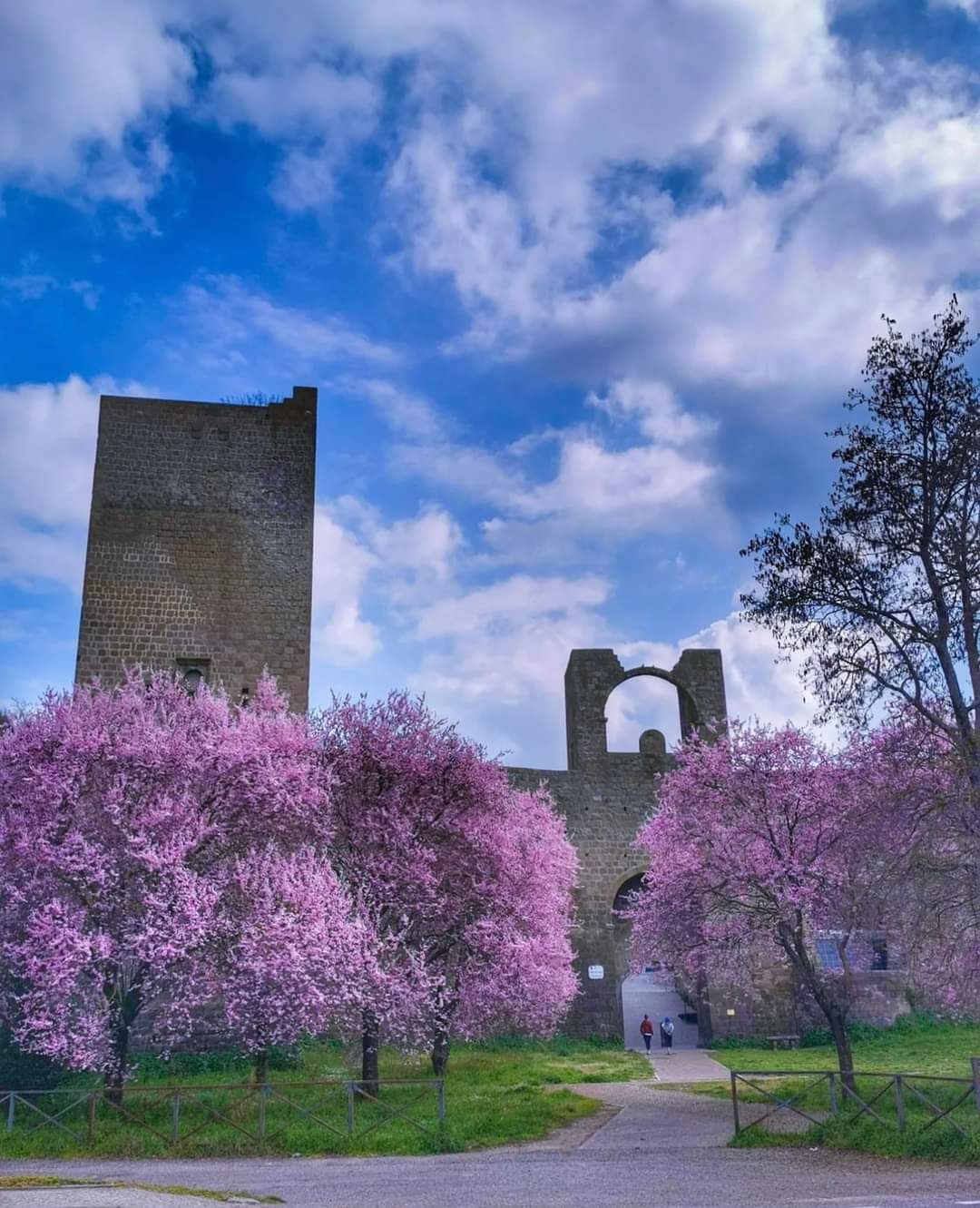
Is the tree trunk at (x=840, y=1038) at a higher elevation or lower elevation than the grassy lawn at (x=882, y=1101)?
higher

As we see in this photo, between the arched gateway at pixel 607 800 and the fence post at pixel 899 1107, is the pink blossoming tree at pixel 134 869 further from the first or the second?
the arched gateway at pixel 607 800

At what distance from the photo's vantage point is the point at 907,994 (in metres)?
28.5

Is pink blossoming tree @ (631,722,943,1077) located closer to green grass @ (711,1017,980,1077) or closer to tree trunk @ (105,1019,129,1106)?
green grass @ (711,1017,980,1077)

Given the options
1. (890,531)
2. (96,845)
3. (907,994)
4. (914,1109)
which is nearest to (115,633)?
(96,845)

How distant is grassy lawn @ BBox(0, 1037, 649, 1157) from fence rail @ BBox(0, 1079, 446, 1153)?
0.03 metres

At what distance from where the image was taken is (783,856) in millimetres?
17812

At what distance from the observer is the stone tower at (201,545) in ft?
88.8

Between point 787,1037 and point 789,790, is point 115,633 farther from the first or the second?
point 787,1037

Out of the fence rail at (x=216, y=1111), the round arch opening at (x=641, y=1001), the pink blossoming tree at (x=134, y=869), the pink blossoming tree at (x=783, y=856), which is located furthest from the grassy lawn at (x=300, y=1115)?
the round arch opening at (x=641, y=1001)

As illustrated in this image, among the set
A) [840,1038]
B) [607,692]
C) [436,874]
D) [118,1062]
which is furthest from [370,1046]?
[607,692]

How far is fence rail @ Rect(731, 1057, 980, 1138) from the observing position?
12594 mm

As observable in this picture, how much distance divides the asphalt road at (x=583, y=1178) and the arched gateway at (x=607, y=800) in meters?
13.4

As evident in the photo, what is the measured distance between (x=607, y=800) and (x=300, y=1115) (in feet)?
52.0

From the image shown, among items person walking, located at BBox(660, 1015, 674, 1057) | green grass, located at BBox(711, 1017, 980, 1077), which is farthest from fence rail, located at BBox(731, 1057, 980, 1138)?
Result: person walking, located at BBox(660, 1015, 674, 1057)
